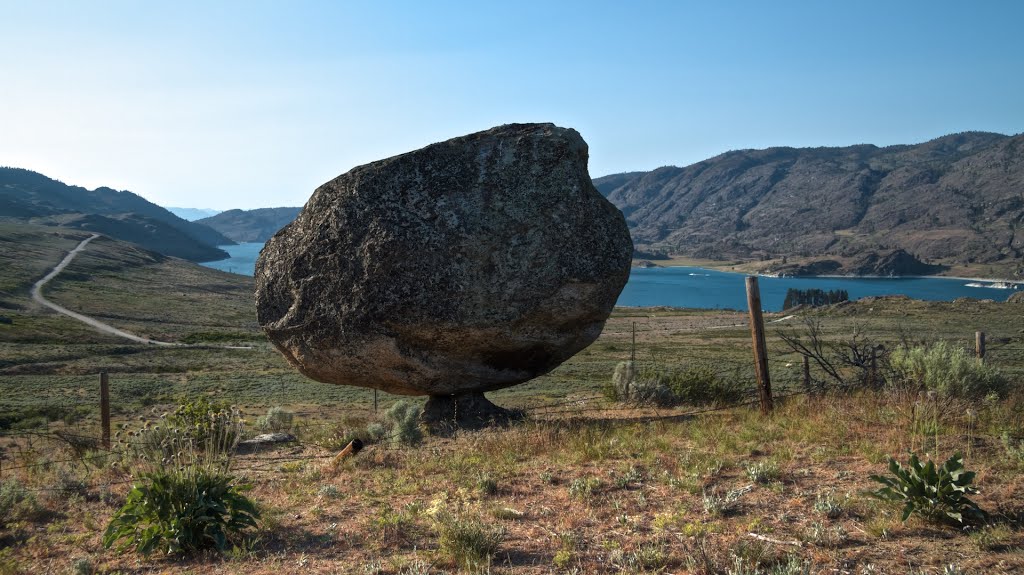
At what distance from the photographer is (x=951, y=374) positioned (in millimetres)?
9336

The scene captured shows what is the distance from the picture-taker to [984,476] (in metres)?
5.57

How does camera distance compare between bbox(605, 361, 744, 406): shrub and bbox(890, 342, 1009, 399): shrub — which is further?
bbox(605, 361, 744, 406): shrub

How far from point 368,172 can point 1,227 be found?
12970 centimetres

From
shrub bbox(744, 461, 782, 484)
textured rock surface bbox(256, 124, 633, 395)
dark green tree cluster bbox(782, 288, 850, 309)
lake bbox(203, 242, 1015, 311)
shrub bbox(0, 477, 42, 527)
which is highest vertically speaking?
textured rock surface bbox(256, 124, 633, 395)

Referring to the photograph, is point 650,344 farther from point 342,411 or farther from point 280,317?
point 280,317

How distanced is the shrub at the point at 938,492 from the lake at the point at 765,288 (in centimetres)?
9204

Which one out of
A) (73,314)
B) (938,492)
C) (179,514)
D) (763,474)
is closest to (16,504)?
(179,514)

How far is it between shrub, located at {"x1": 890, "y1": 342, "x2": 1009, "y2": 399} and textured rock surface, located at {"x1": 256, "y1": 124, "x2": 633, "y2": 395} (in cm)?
443

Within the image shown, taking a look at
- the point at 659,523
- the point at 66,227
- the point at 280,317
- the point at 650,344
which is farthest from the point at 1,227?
the point at 659,523

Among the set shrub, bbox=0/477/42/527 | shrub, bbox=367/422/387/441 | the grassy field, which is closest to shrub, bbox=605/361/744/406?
the grassy field

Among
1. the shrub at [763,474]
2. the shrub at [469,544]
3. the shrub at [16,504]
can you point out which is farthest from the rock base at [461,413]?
the shrub at [469,544]

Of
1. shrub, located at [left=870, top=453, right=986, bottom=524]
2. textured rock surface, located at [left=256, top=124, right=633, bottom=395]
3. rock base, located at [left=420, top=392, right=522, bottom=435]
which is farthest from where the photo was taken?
rock base, located at [left=420, top=392, right=522, bottom=435]

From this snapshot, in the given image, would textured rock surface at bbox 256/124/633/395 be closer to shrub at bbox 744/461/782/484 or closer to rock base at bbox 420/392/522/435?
rock base at bbox 420/392/522/435

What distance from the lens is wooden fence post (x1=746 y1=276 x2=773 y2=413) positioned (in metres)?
9.35
